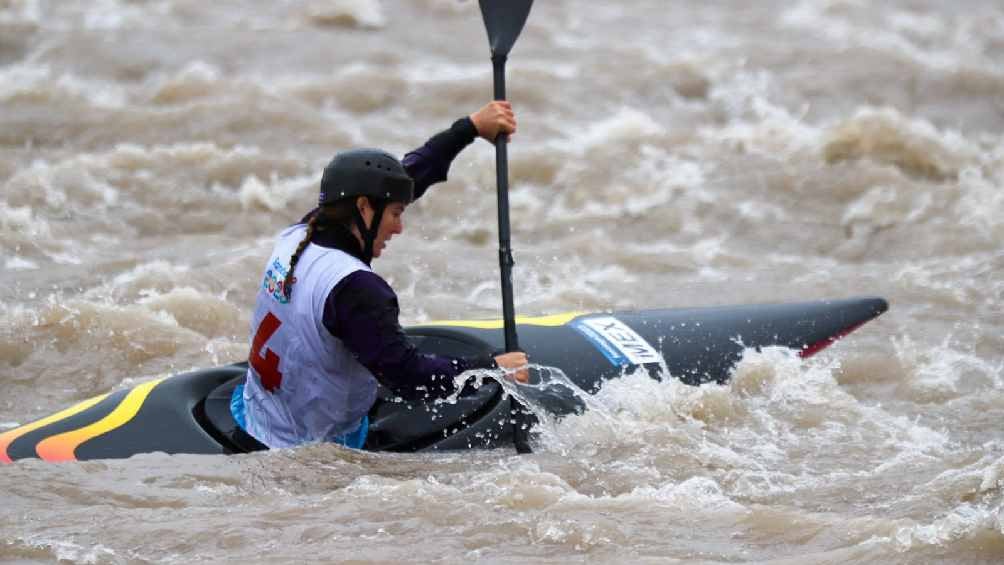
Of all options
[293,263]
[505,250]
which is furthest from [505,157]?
[293,263]

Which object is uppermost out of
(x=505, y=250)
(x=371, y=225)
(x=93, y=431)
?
(x=371, y=225)

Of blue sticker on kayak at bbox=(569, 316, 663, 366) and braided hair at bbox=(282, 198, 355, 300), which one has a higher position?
braided hair at bbox=(282, 198, 355, 300)

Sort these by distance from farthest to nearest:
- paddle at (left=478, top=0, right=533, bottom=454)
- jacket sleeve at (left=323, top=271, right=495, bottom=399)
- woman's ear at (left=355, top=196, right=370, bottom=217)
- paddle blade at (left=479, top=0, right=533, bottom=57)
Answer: paddle blade at (left=479, top=0, right=533, bottom=57) < paddle at (left=478, top=0, right=533, bottom=454) < woman's ear at (left=355, top=196, right=370, bottom=217) < jacket sleeve at (left=323, top=271, right=495, bottom=399)

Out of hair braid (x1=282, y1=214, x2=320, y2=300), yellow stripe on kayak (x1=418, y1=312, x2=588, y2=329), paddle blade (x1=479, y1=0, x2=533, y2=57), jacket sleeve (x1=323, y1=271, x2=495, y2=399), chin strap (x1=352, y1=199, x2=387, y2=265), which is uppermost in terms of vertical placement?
paddle blade (x1=479, y1=0, x2=533, y2=57)

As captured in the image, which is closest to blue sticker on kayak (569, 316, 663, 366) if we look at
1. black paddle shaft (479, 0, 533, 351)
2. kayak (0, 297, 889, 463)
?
kayak (0, 297, 889, 463)

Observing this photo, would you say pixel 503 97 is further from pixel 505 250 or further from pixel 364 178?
pixel 364 178

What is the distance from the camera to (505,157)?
492 cm

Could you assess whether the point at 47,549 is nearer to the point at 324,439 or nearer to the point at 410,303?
the point at 324,439

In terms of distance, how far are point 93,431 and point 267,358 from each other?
2.24ft

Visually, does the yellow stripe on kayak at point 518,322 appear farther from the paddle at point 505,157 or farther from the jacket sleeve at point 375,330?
the jacket sleeve at point 375,330

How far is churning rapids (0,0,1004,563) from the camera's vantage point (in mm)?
4215

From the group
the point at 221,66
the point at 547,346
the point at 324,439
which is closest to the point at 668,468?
the point at 547,346

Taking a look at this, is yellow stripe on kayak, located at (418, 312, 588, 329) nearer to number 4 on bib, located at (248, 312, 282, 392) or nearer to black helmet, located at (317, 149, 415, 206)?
number 4 on bib, located at (248, 312, 282, 392)

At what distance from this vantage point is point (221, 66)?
10.6m
